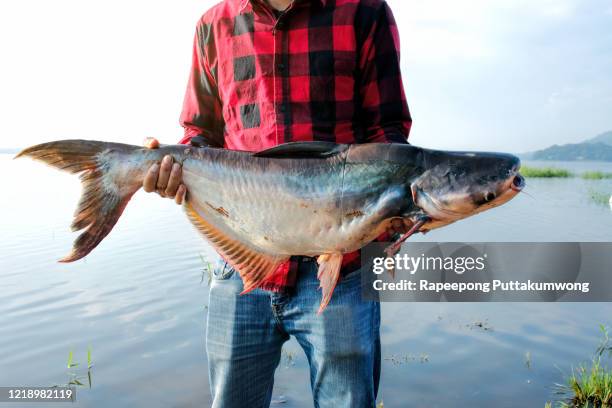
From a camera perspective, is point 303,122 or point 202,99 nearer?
point 303,122

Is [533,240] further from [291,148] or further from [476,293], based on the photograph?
[291,148]

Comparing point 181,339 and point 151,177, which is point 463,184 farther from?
point 181,339

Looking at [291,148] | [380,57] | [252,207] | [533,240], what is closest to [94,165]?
[252,207]

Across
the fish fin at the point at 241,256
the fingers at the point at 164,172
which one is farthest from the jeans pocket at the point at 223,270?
the fingers at the point at 164,172

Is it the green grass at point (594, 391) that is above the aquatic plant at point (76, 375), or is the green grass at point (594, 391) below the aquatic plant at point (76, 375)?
above

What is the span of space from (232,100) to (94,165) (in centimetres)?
82

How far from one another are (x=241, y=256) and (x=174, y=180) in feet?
1.60

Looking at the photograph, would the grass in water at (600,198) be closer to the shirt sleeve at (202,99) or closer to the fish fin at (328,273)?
the shirt sleeve at (202,99)

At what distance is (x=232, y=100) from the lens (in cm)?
281

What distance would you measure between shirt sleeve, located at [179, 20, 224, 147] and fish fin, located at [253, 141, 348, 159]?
77cm

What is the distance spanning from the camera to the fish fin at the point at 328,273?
7.53ft

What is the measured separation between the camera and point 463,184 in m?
2.07

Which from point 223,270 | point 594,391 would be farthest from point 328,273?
point 594,391

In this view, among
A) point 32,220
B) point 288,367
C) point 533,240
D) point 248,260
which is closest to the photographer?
point 248,260
